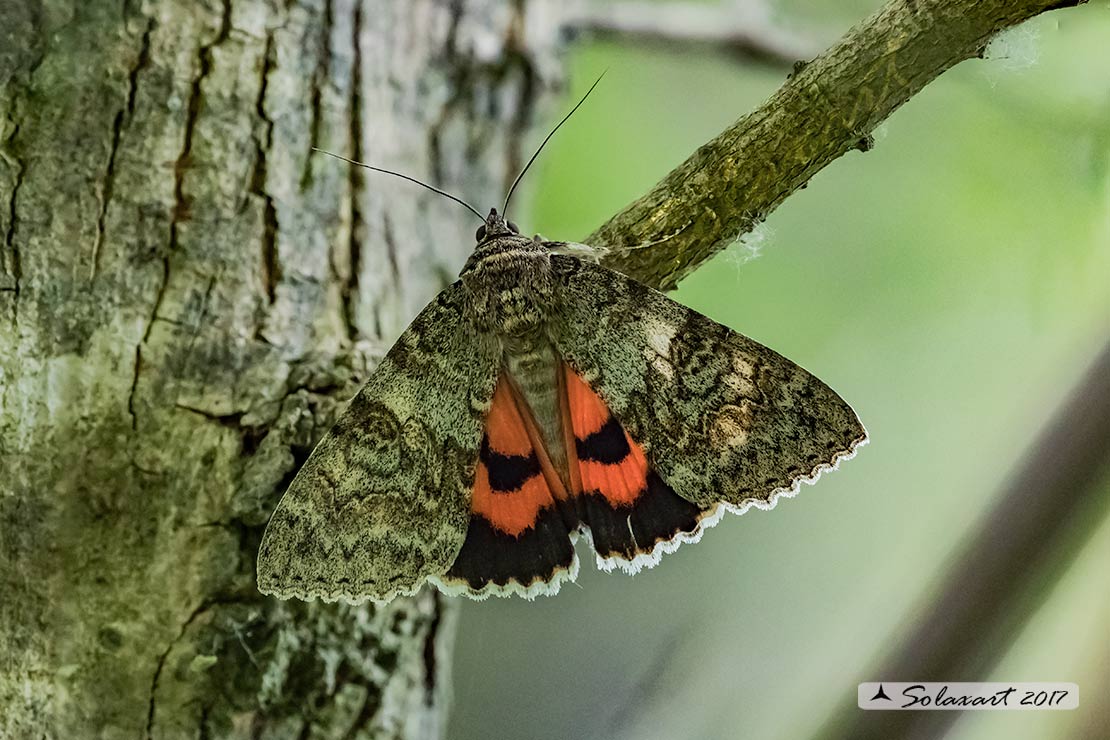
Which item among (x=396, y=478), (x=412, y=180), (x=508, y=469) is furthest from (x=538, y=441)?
(x=412, y=180)

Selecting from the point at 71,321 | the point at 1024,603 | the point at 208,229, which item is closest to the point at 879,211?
the point at 1024,603

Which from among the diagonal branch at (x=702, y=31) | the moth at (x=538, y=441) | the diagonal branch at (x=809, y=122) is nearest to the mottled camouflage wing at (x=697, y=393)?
the moth at (x=538, y=441)

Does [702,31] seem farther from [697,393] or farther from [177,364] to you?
[177,364]

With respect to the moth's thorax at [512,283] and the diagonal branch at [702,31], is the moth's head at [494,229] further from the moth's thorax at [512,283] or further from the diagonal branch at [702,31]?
the diagonal branch at [702,31]

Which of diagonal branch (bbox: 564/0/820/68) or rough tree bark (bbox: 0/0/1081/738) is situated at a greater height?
diagonal branch (bbox: 564/0/820/68)

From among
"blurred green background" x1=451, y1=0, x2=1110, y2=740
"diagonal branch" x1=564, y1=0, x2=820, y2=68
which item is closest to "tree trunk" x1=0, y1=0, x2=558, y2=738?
"blurred green background" x1=451, y1=0, x2=1110, y2=740

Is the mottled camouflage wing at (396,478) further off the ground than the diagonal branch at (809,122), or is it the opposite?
the diagonal branch at (809,122)

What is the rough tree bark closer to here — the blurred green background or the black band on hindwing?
the black band on hindwing
